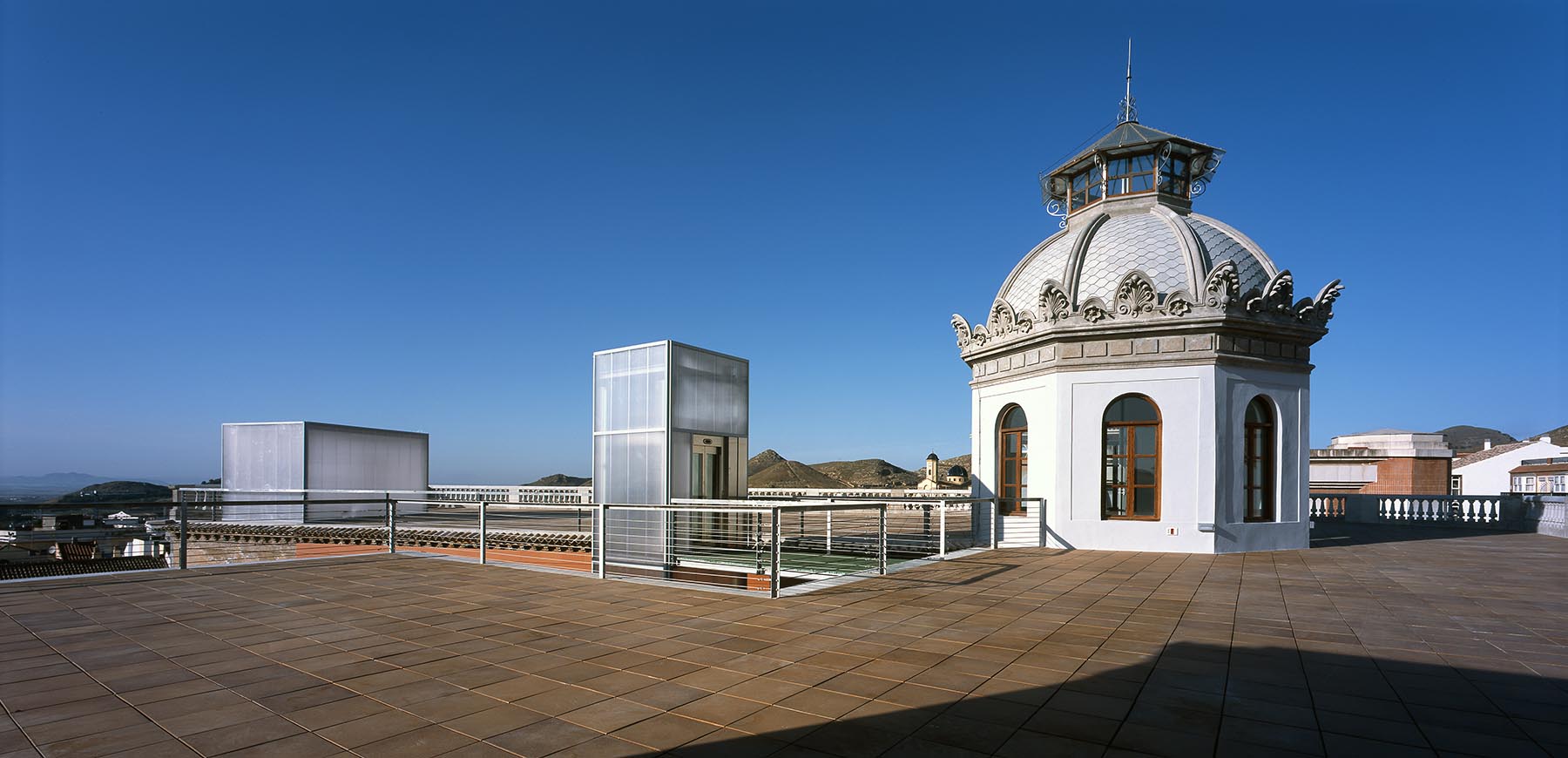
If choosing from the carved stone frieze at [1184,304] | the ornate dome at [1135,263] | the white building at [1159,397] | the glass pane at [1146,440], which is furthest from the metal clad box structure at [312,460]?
the glass pane at [1146,440]

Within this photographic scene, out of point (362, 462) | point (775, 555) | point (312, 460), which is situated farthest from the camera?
point (362, 462)

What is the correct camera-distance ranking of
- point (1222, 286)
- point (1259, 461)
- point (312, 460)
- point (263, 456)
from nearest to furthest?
point (1222, 286) → point (1259, 461) → point (312, 460) → point (263, 456)

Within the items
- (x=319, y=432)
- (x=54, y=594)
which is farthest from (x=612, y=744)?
(x=319, y=432)

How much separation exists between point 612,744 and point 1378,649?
578cm

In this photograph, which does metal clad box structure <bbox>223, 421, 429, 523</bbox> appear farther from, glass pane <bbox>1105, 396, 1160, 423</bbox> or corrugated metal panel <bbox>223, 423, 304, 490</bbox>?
glass pane <bbox>1105, 396, 1160, 423</bbox>

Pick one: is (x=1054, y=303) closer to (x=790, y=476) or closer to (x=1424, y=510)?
(x=1424, y=510)

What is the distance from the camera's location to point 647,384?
12797 millimetres

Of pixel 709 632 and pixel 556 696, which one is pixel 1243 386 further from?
pixel 556 696

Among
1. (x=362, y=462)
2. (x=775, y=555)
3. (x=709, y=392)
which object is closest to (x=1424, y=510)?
(x=709, y=392)

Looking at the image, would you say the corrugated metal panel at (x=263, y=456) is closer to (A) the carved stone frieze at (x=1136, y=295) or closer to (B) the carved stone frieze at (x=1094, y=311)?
(B) the carved stone frieze at (x=1094, y=311)

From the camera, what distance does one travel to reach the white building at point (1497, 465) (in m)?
37.1

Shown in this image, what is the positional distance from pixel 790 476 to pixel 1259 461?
135 feet

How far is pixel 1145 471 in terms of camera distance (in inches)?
524

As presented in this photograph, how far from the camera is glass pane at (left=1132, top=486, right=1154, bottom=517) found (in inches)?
521
